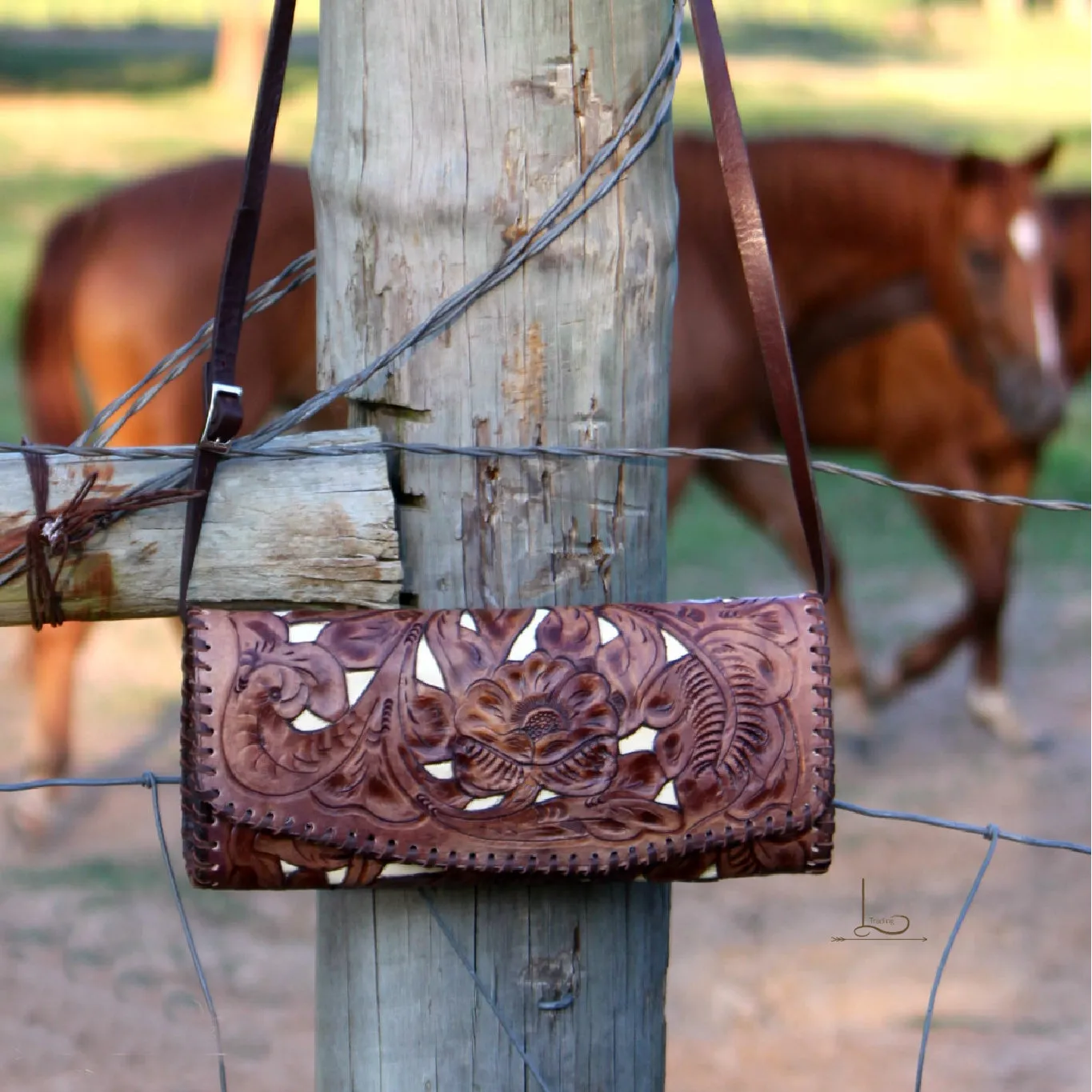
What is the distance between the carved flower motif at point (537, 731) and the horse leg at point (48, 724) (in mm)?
2552

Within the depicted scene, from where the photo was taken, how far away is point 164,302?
303 centimetres

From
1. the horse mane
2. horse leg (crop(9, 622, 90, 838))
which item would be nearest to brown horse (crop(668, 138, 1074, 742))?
the horse mane

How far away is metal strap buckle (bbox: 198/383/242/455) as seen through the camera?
0.91 meters

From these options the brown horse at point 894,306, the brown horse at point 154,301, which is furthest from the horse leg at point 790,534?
the brown horse at point 154,301

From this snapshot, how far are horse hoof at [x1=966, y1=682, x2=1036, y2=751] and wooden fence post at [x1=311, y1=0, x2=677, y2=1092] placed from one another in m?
3.09

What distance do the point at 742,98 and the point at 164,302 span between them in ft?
37.0

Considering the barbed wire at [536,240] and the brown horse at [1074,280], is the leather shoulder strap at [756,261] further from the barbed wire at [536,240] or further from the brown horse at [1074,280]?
the brown horse at [1074,280]

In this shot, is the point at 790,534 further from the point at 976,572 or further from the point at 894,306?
the point at 894,306

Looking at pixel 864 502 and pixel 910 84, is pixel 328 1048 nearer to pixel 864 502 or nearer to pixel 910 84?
pixel 864 502

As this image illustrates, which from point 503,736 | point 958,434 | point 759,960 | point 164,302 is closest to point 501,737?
point 503,736

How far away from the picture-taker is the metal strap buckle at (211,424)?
91 cm

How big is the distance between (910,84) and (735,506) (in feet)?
36.8

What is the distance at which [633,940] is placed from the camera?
104 centimetres

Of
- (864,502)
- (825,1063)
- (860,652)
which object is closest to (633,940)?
(825,1063)
